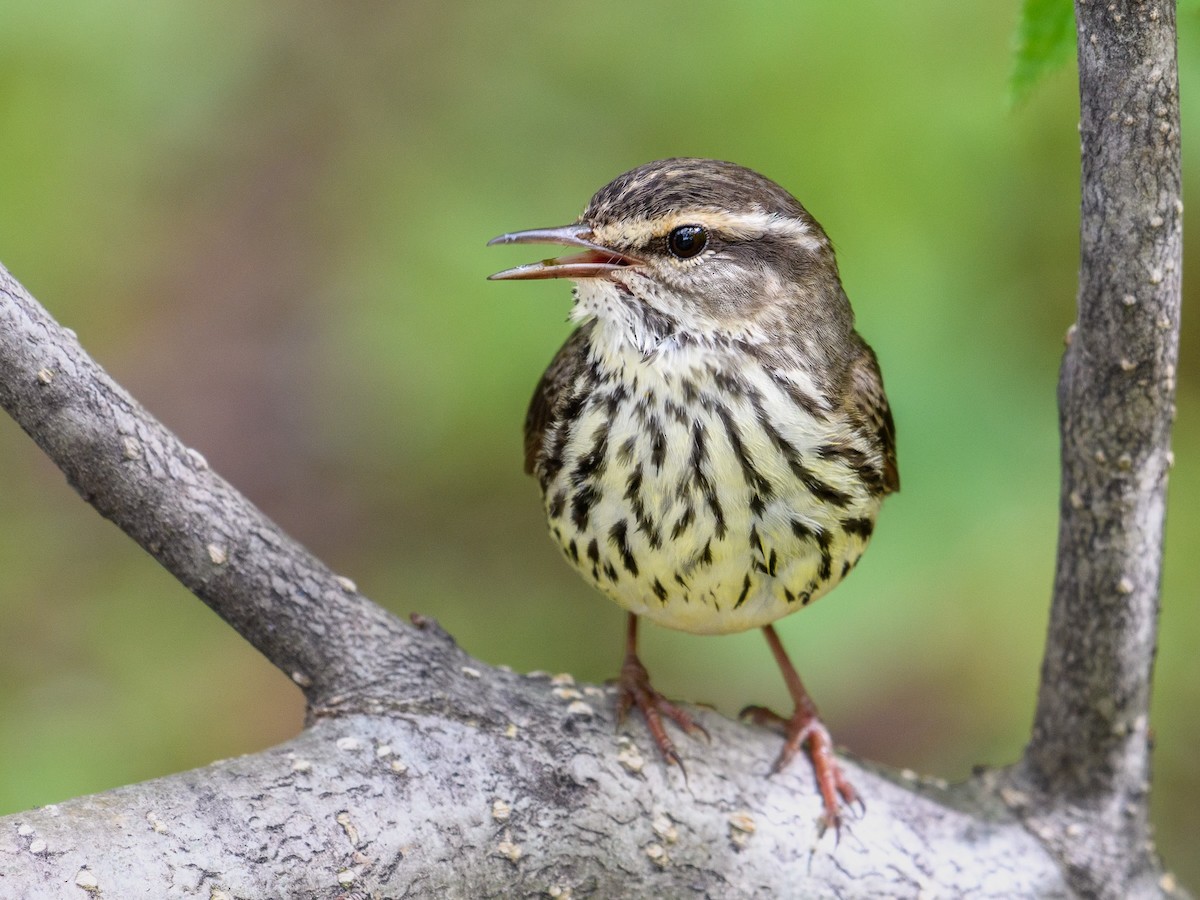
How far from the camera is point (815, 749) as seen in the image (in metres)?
3.58

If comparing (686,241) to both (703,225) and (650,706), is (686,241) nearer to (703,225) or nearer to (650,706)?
(703,225)

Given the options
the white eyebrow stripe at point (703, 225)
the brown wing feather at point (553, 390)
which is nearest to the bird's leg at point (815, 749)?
the brown wing feather at point (553, 390)

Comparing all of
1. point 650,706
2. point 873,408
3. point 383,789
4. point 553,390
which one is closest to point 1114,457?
point 873,408

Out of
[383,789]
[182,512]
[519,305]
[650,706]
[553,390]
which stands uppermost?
[519,305]

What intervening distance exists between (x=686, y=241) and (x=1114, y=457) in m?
1.06

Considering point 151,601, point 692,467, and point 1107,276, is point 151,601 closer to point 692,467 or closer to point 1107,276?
point 692,467

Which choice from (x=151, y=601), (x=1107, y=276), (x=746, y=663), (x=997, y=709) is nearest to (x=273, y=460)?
(x=151, y=601)

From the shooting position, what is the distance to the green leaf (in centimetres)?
293

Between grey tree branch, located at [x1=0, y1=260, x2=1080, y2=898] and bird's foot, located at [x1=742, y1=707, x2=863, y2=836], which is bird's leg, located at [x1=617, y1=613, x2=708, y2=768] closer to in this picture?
grey tree branch, located at [x1=0, y1=260, x2=1080, y2=898]

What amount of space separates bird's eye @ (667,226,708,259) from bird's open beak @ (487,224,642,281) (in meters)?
0.09

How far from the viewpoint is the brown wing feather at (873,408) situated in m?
3.41

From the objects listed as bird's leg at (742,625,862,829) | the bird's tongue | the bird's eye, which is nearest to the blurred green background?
bird's leg at (742,625,862,829)

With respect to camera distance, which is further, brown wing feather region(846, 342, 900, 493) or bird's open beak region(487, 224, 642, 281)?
brown wing feather region(846, 342, 900, 493)

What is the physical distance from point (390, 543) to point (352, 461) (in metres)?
0.38
